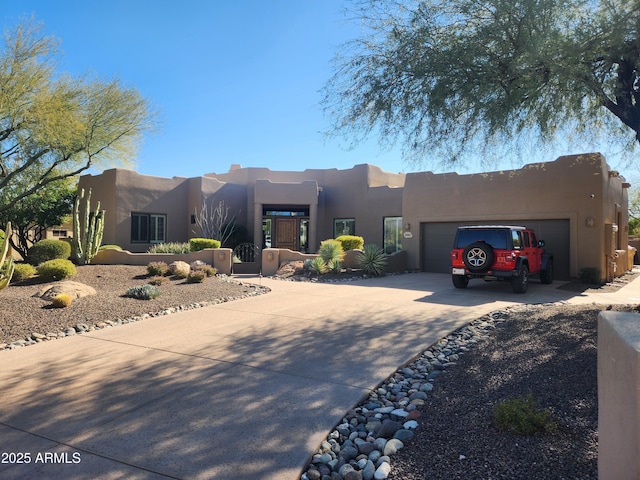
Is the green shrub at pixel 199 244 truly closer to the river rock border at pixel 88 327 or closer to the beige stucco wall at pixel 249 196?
the beige stucco wall at pixel 249 196

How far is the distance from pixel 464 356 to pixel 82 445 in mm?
4549

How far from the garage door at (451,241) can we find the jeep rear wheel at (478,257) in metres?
4.98

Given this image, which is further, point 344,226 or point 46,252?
point 344,226

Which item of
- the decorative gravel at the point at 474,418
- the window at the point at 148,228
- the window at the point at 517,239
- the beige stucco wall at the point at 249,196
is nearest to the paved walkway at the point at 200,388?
the decorative gravel at the point at 474,418

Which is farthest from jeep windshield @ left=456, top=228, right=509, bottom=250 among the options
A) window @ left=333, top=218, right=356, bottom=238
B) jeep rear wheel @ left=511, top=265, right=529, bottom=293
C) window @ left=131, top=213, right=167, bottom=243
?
window @ left=131, top=213, right=167, bottom=243

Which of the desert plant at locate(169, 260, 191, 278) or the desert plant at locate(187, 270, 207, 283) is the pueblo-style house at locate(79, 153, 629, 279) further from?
the desert plant at locate(187, 270, 207, 283)

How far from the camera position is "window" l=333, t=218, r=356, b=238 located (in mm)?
24391

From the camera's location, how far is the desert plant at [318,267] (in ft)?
53.6

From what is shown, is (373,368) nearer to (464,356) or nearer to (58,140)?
(464,356)

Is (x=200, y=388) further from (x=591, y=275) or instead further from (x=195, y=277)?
(x=591, y=275)

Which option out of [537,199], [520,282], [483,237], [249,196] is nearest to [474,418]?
[520,282]

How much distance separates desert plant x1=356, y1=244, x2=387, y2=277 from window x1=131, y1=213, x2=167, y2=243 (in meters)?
11.5

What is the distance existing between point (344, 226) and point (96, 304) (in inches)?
660

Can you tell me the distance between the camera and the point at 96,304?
30.7 feet
